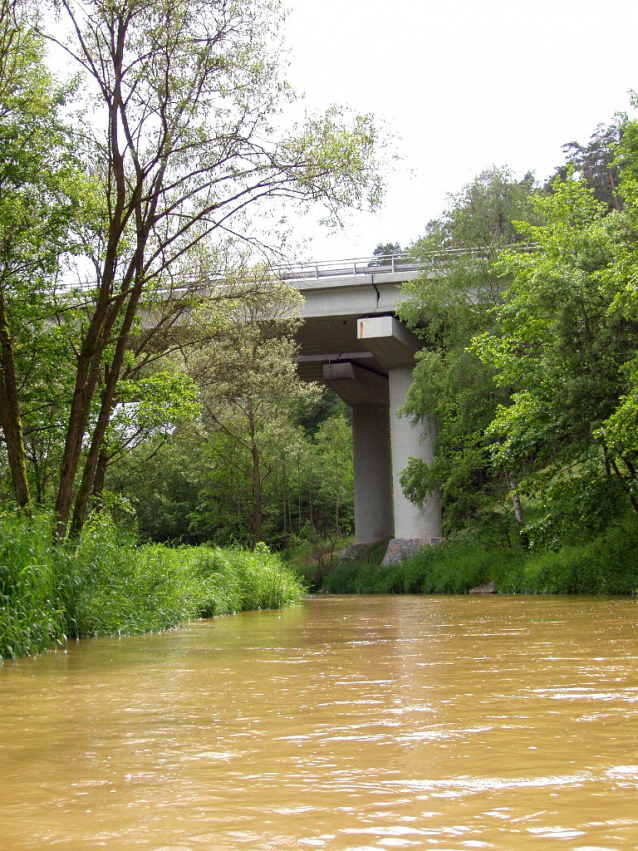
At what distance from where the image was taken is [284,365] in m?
25.7

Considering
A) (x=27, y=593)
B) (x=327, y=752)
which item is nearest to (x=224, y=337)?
(x=27, y=593)

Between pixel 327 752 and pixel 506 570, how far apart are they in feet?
64.8

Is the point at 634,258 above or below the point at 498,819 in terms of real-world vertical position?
above

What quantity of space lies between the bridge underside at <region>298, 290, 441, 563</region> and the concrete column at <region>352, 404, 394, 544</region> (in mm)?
46

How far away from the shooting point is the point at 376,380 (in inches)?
1489

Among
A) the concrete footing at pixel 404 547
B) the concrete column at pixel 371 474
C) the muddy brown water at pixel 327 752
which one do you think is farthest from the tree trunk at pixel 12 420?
the concrete column at pixel 371 474

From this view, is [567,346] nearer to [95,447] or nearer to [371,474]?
[95,447]

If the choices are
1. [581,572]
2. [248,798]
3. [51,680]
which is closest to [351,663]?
[51,680]

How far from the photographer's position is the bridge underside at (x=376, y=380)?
28.5 meters

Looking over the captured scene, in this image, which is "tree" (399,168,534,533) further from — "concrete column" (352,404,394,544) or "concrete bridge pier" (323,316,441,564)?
"concrete column" (352,404,394,544)

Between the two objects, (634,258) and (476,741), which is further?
(634,258)

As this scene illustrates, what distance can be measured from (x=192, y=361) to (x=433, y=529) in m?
10.7

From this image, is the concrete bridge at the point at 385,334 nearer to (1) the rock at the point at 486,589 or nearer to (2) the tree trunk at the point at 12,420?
(1) the rock at the point at 486,589

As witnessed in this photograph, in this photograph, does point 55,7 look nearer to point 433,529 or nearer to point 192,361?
point 192,361
